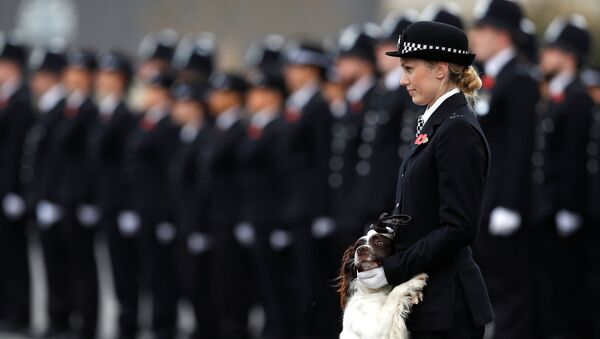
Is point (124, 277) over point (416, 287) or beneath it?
beneath

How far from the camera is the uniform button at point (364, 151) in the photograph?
8.52 m

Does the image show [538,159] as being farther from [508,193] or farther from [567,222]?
[508,193]

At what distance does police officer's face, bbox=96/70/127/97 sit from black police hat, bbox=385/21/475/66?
19.8 ft

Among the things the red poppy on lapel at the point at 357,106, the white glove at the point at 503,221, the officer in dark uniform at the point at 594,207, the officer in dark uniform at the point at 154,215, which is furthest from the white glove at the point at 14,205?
the white glove at the point at 503,221

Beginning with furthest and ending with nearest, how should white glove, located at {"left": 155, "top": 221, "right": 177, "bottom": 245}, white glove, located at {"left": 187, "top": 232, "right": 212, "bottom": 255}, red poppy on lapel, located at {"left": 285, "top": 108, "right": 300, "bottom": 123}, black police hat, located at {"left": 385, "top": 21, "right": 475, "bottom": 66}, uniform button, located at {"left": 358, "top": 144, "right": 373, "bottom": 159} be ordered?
white glove, located at {"left": 155, "top": 221, "right": 177, "bottom": 245}
white glove, located at {"left": 187, "top": 232, "right": 212, "bottom": 255}
red poppy on lapel, located at {"left": 285, "top": 108, "right": 300, "bottom": 123}
uniform button, located at {"left": 358, "top": 144, "right": 373, "bottom": 159}
black police hat, located at {"left": 385, "top": 21, "right": 475, "bottom": 66}

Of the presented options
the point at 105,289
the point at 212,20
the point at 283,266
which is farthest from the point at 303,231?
the point at 212,20

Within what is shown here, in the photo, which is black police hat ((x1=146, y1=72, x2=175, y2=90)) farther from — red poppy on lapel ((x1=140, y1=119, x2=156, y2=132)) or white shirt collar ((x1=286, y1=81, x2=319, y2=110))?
white shirt collar ((x1=286, y1=81, x2=319, y2=110))

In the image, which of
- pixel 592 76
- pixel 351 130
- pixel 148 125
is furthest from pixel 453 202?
pixel 592 76

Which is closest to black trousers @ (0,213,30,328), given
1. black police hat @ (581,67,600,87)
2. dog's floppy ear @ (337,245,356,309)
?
black police hat @ (581,67,600,87)

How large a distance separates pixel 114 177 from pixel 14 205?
42.8 inches

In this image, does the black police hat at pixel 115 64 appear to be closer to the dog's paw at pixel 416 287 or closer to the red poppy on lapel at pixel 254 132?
the red poppy on lapel at pixel 254 132

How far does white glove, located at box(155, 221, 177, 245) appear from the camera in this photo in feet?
32.9

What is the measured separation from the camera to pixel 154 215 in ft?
32.7

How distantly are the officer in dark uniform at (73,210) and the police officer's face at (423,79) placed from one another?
5.89m
